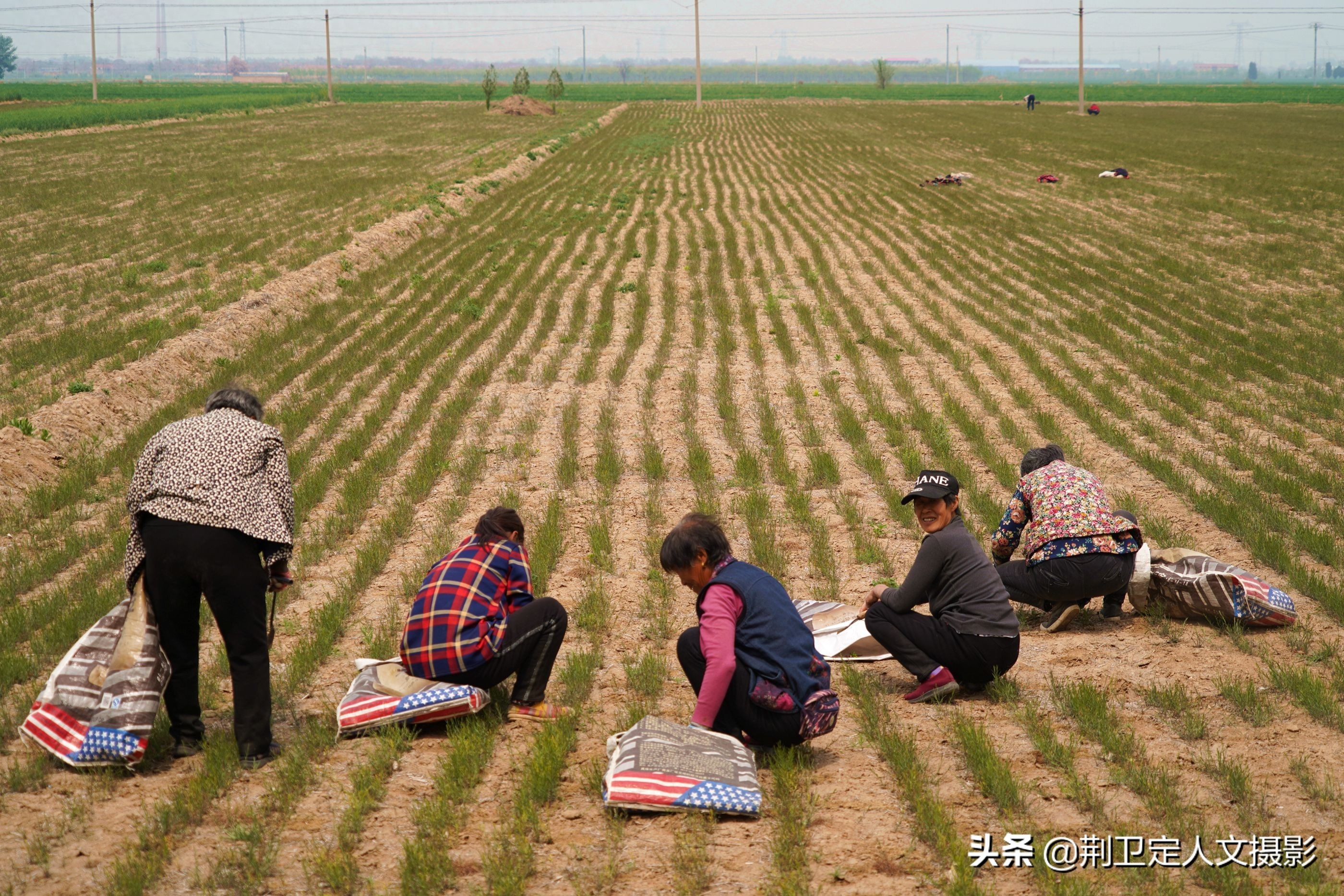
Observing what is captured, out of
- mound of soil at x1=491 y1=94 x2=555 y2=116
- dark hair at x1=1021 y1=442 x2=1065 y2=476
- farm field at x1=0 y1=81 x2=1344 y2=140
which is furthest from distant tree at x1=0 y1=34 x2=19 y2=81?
dark hair at x1=1021 y1=442 x2=1065 y2=476

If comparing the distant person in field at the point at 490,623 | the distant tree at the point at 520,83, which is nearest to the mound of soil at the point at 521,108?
the distant tree at the point at 520,83

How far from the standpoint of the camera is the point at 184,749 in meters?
5.40

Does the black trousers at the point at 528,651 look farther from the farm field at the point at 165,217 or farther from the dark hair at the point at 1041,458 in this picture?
the farm field at the point at 165,217

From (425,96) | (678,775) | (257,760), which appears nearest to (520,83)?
(425,96)

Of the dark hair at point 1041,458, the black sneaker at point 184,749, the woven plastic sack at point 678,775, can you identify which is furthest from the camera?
the dark hair at point 1041,458

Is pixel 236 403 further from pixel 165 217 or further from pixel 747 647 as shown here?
pixel 165 217

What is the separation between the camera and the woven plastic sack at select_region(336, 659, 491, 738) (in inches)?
214

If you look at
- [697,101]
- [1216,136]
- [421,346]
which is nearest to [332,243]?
[421,346]

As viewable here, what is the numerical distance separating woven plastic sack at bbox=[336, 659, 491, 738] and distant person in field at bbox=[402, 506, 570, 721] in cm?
6

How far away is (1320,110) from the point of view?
67062 mm

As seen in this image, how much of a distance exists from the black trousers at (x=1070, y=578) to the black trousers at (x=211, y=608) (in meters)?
4.16

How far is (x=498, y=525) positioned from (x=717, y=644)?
1.32 metres

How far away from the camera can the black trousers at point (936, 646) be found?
5.80 metres

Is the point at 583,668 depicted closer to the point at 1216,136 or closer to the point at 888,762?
the point at 888,762
